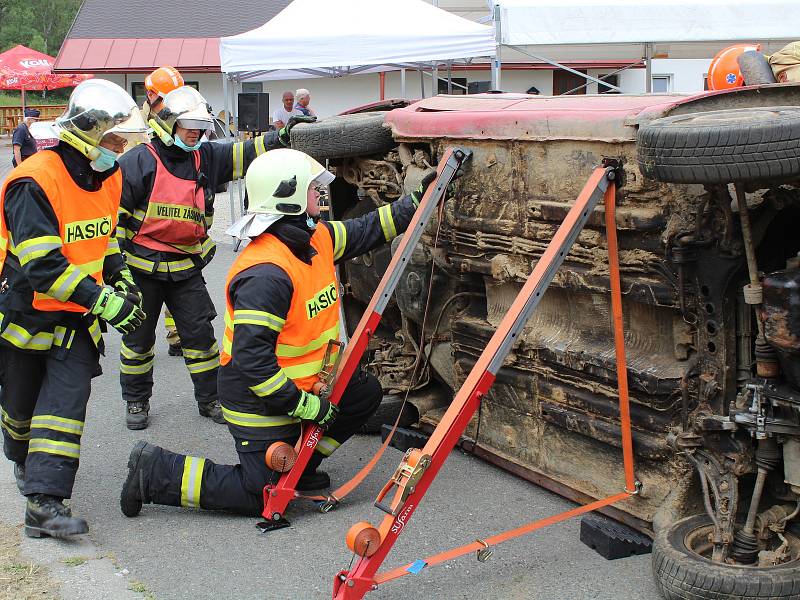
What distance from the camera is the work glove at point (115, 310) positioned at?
4152 mm

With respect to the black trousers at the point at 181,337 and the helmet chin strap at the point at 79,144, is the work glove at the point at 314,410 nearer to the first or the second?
the helmet chin strap at the point at 79,144

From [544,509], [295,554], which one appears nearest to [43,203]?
[295,554]

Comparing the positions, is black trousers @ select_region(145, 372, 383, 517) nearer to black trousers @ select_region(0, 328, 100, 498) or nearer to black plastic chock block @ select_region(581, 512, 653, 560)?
black trousers @ select_region(0, 328, 100, 498)

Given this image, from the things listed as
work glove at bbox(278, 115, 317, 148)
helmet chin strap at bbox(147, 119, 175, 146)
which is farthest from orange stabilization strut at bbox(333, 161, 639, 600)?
helmet chin strap at bbox(147, 119, 175, 146)

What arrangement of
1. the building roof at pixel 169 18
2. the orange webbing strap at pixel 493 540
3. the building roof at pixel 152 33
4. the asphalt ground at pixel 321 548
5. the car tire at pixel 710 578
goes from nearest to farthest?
the car tire at pixel 710 578
the orange webbing strap at pixel 493 540
the asphalt ground at pixel 321 548
the building roof at pixel 152 33
the building roof at pixel 169 18

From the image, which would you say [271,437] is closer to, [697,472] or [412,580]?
[412,580]

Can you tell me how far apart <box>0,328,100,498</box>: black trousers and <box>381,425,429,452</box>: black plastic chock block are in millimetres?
1542

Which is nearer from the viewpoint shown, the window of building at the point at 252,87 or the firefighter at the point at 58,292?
the firefighter at the point at 58,292

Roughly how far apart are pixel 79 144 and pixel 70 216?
300mm

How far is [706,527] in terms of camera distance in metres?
3.52

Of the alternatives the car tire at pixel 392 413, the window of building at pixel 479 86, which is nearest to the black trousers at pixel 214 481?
the car tire at pixel 392 413

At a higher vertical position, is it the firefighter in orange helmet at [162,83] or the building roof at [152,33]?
the building roof at [152,33]

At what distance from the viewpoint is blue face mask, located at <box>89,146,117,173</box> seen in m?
4.24

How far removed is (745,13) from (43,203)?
8217 millimetres
